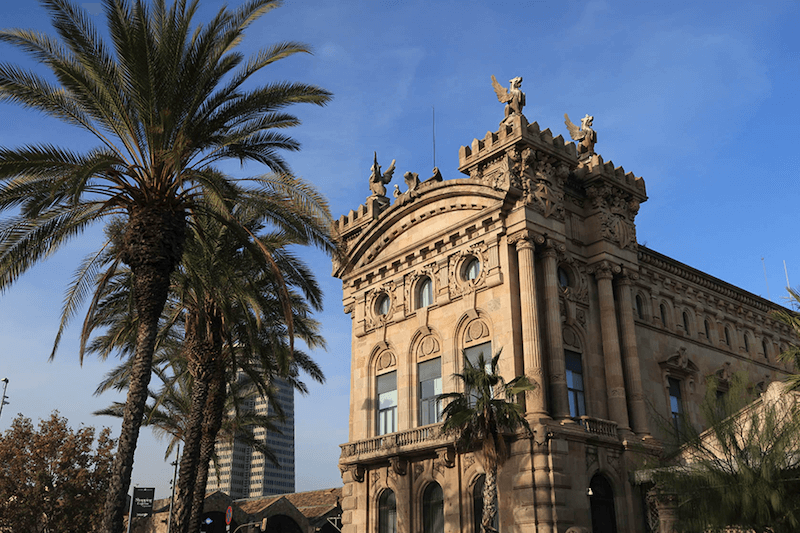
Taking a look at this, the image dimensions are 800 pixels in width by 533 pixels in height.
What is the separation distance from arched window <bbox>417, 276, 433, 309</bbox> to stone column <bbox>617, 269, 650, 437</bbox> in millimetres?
7582

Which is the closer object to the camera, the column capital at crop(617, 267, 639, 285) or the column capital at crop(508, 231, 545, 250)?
the column capital at crop(508, 231, 545, 250)

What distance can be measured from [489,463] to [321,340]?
9.85 metres

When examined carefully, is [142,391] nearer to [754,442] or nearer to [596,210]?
[754,442]

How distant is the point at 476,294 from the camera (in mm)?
27641

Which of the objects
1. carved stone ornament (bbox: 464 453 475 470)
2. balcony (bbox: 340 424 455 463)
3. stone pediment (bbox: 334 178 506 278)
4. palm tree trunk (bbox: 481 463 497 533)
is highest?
stone pediment (bbox: 334 178 506 278)

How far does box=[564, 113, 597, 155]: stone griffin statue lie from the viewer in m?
31.2

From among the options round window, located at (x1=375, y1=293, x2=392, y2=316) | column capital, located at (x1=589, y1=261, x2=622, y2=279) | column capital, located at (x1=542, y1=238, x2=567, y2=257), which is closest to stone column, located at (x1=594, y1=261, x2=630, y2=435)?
column capital, located at (x1=589, y1=261, x2=622, y2=279)

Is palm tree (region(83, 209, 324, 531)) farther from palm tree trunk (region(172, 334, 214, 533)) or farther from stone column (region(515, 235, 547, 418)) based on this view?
stone column (region(515, 235, 547, 418))

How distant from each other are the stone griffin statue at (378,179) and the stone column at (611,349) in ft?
37.4

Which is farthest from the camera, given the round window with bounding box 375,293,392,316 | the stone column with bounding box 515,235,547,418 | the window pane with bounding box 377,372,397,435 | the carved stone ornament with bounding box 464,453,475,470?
the round window with bounding box 375,293,392,316

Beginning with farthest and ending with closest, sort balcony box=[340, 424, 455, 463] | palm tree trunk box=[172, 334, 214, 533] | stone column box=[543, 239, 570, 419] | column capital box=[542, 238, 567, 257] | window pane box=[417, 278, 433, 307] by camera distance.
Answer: window pane box=[417, 278, 433, 307]
column capital box=[542, 238, 567, 257]
balcony box=[340, 424, 455, 463]
stone column box=[543, 239, 570, 419]
palm tree trunk box=[172, 334, 214, 533]

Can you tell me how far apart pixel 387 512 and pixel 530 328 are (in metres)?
9.58

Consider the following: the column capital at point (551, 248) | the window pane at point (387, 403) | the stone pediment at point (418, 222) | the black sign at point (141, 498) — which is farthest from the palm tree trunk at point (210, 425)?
the column capital at point (551, 248)

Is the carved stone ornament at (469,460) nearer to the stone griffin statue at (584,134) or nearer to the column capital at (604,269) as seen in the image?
the column capital at (604,269)
